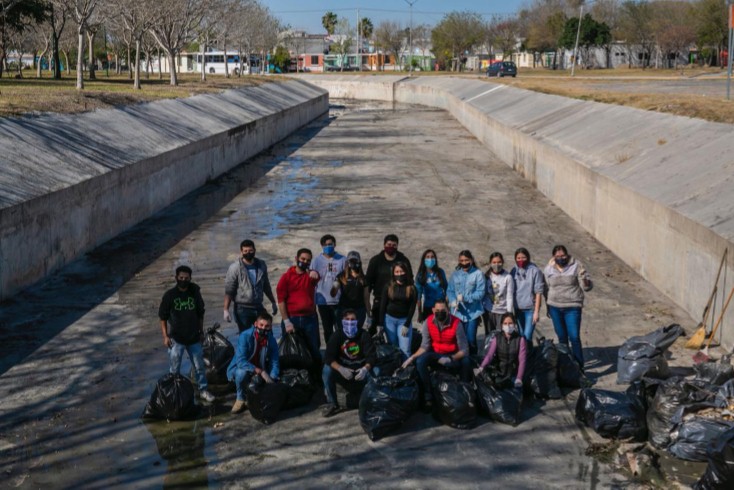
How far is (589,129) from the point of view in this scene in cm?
2689

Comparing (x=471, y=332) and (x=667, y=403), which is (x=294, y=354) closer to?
(x=471, y=332)

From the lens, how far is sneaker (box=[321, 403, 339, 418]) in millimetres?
10305

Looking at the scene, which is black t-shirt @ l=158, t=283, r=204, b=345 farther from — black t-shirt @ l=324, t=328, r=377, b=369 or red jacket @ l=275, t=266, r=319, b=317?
black t-shirt @ l=324, t=328, r=377, b=369

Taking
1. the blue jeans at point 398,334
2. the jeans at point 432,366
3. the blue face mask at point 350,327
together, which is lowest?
the jeans at point 432,366

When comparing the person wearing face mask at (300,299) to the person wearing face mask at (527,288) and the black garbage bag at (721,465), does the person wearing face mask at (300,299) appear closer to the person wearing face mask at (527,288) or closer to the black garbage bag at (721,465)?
the person wearing face mask at (527,288)

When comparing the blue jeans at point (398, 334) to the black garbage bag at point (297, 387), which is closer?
the black garbage bag at point (297, 387)

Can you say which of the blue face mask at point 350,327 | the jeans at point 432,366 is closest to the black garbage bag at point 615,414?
the jeans at point 432,366

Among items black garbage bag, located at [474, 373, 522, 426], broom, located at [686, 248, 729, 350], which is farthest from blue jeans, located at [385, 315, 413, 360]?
broom, located at [686, 248, 729, 350]

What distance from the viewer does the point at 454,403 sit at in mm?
9875

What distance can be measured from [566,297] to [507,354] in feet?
4.35

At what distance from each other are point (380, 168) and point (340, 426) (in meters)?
23.8

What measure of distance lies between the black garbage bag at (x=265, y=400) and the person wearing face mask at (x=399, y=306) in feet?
5.43

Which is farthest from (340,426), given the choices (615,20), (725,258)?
(615,20)

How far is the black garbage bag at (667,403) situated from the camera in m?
9.39
